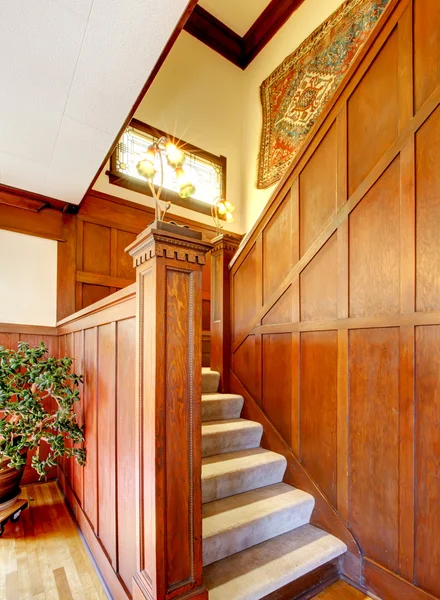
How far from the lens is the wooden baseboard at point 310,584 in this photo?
153cm

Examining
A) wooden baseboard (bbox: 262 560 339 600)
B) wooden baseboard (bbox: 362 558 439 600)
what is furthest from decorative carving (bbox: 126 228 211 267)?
wooden baseboard (bbox: 362 558 439 600)

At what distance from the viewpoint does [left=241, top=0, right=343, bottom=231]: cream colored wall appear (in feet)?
13.1

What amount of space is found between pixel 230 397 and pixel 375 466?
44.4 inches

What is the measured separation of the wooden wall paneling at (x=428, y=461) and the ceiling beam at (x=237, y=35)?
4800 millimetres

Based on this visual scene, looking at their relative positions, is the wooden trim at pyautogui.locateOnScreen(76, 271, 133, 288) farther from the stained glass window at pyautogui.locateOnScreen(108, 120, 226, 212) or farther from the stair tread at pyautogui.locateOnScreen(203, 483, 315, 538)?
the stair tread at pyautogui.locateOnScreen(203, 483, 315, 538)

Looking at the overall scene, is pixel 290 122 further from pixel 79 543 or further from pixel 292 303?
pixel 79 543

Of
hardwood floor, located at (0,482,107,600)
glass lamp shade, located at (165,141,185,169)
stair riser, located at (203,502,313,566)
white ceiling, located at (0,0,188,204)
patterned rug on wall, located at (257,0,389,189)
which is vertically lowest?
hardwood floor, located at (0,482,107,600)

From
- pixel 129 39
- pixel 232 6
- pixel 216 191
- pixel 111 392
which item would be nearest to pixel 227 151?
pixel 216 191

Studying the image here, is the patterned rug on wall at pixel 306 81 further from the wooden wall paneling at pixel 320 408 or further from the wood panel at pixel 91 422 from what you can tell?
the wood panel at pixel 91 422

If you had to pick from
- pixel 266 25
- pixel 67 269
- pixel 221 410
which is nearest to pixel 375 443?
pixel 221 410

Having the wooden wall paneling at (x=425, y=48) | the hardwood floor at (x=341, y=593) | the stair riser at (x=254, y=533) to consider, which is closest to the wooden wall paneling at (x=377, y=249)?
the wooden wall paneling at (x=425, y=48)

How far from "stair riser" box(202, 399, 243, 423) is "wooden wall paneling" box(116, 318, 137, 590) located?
3.02ft

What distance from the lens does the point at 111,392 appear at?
5.35 feet

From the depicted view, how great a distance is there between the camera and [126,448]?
142 centimetres
